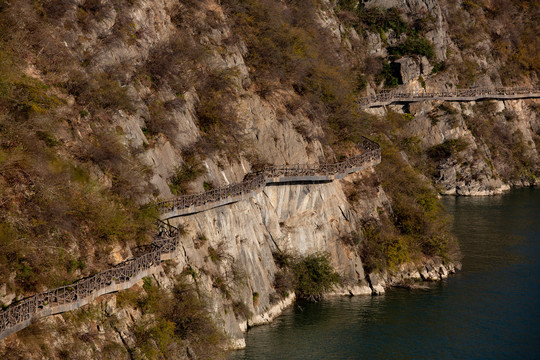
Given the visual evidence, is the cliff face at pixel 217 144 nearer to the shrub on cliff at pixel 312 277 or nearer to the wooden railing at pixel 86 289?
the wooden railing at pixel 86 289

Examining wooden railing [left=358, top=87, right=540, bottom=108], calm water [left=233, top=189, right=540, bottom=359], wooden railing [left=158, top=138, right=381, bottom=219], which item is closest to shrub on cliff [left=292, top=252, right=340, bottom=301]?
calm water [left=233, top=189, right=540, bottom=359]

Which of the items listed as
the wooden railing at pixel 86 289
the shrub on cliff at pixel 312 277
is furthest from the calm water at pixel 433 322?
the wooden railing at pixel 86 289

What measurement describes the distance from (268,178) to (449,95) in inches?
2170

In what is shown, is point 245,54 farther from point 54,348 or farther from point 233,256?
point 54,348

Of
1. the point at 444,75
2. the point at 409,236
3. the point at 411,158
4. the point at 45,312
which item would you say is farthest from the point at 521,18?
the point at 45,312

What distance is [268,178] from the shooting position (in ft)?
178

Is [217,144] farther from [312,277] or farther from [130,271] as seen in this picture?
[130,271]

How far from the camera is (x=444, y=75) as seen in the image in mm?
103625

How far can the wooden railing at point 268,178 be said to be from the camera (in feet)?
150

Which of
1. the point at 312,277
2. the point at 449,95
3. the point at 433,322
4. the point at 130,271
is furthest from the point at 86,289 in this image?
the point at 449,95

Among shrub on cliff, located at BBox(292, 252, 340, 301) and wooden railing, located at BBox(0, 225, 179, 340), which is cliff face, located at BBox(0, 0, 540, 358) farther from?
shrub on cliff, located at BBox(292, 252, 340, 301)

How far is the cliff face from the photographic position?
132 ft

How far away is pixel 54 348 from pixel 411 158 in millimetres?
68719

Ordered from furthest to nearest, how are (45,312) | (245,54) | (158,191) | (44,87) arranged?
(245,54) < (158,191) < (44,87) < (45,312)
